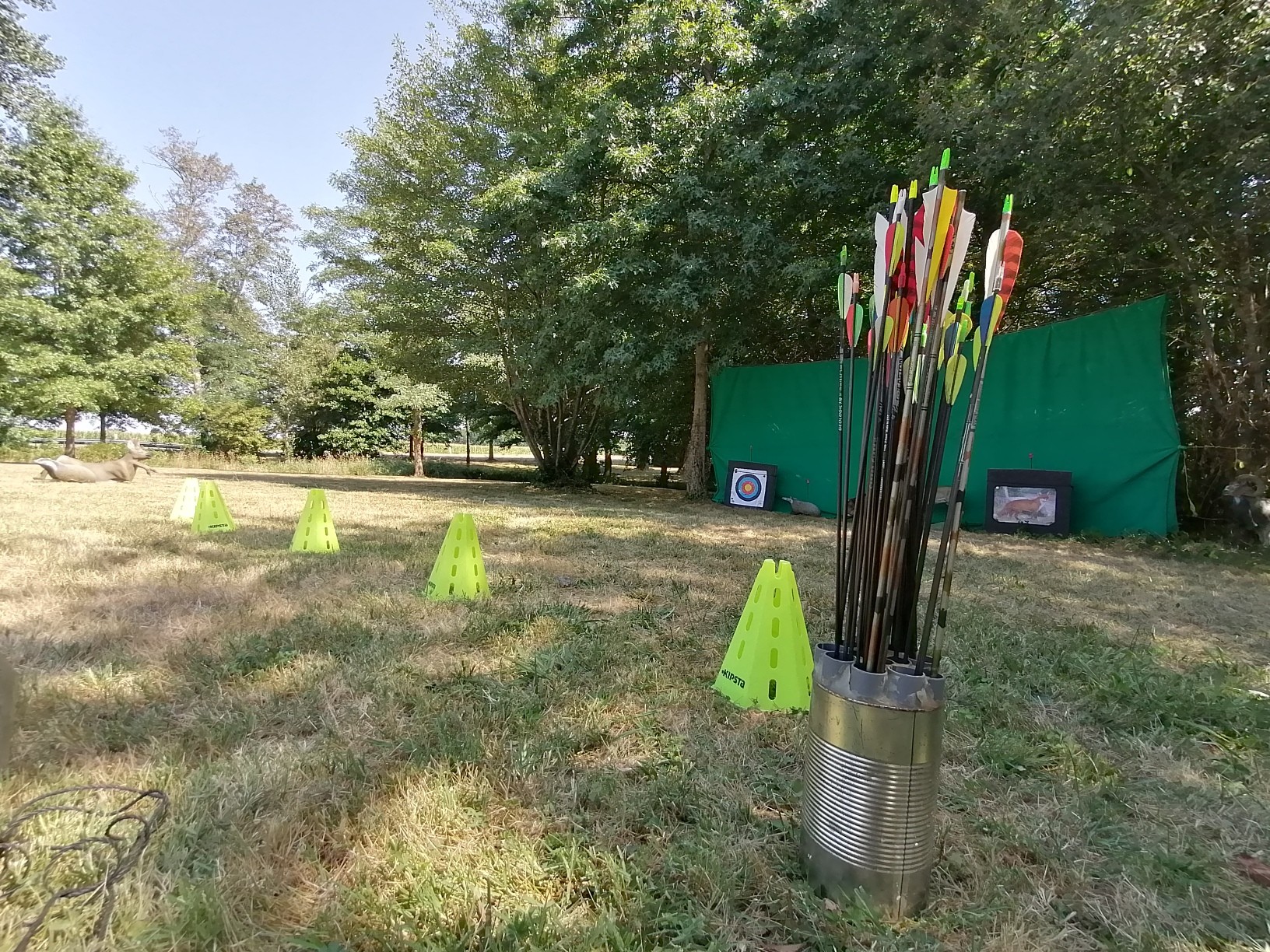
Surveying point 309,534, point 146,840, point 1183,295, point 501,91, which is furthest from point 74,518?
point 1183,295

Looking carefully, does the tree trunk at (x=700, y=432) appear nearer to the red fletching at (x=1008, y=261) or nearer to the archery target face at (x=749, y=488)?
the archery target face at (x=749, y=488)

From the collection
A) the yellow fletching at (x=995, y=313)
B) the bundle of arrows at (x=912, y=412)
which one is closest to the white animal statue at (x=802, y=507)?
the bundle of arrows at (x=912, y=412)

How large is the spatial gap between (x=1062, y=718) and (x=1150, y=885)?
0.81 m

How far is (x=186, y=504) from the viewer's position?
537cm

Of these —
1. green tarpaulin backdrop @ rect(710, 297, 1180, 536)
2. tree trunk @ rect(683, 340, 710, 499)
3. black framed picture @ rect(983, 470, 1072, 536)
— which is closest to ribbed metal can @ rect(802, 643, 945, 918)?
green tarpaulin backdrop @ rect(710, 297, 1180, 536)

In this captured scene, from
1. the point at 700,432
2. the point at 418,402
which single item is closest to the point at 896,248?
the point at 700,432

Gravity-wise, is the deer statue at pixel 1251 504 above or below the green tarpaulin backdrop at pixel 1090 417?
below

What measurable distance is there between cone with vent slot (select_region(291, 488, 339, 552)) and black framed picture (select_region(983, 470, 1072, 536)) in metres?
6.33

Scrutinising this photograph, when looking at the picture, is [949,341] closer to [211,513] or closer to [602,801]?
[602,801]

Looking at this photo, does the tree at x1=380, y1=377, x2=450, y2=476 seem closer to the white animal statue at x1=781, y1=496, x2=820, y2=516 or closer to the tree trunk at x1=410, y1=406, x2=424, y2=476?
the tree trunk at x1=410, y1=406, x2=424, y2=476

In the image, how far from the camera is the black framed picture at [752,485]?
28.1 feet

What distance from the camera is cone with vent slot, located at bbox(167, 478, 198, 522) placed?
5.27m

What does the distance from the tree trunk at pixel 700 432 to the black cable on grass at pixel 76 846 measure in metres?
8.60

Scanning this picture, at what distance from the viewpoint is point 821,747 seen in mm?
1141
